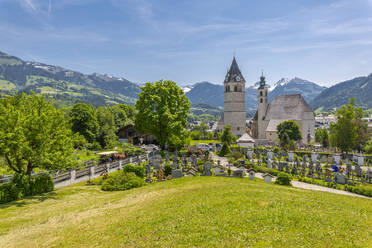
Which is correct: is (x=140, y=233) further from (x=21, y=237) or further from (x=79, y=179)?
(x=79, y=179)

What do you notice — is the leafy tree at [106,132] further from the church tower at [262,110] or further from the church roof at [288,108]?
the church roof at [288,108]

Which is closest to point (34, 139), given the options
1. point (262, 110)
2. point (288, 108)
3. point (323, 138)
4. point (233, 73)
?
point (288, 108)

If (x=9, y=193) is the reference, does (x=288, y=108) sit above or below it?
above

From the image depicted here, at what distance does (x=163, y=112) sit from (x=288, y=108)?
162ft

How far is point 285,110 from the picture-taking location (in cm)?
7275

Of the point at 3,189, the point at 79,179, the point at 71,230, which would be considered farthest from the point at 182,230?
the point at 79,179

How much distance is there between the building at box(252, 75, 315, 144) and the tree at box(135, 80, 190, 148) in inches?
1620

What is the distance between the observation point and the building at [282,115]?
69625 millimetres

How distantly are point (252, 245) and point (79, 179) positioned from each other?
63.8 feet

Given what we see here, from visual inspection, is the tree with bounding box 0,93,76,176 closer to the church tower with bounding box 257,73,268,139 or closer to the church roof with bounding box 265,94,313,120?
the church roof with bounding box 265,94,313,120

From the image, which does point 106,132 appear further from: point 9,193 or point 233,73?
point 233,73

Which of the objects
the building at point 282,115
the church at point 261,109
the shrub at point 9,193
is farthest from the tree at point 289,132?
the shrub at point 9,193

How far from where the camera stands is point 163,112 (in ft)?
119

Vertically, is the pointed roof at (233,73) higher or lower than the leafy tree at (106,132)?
higher
